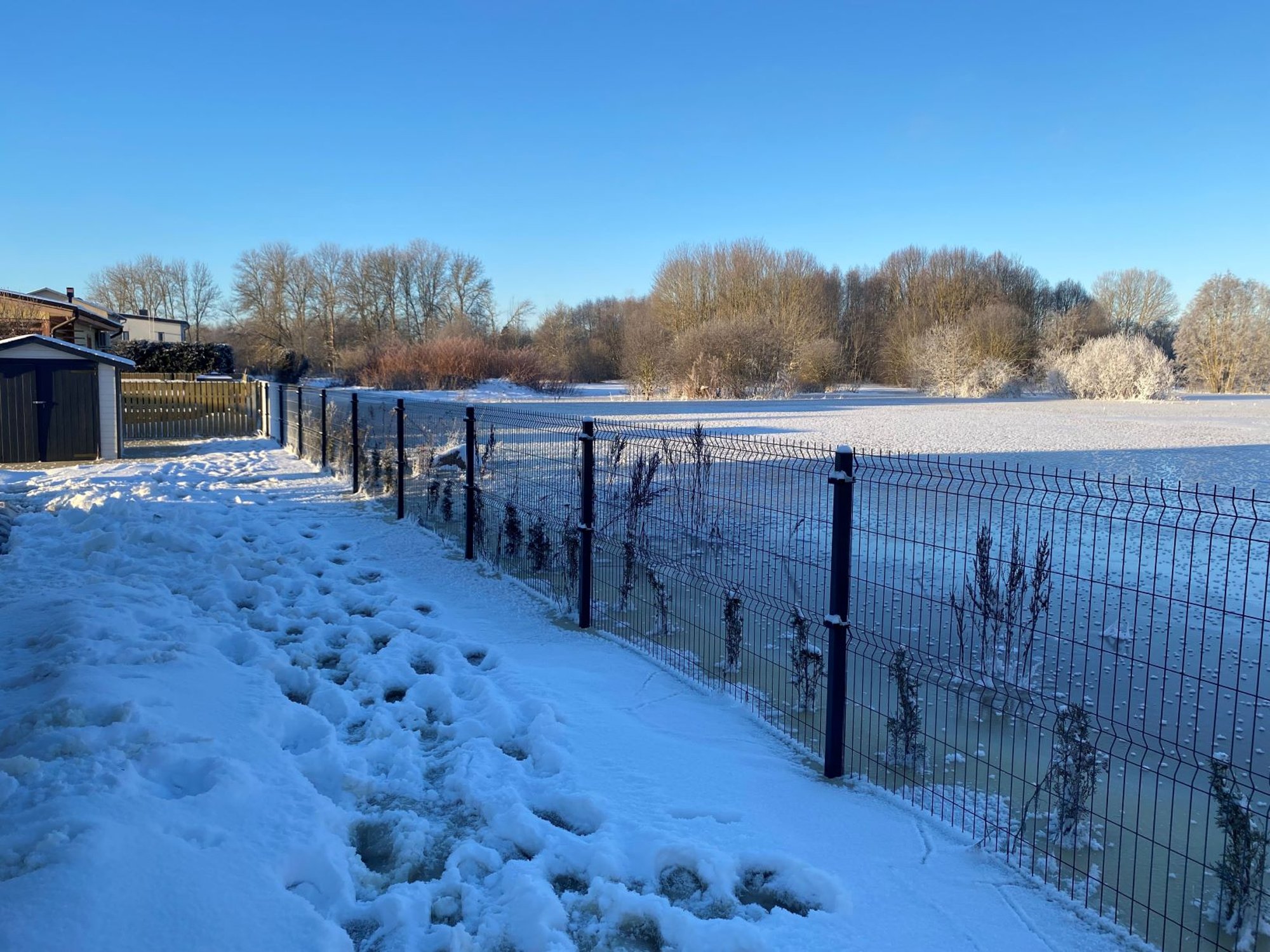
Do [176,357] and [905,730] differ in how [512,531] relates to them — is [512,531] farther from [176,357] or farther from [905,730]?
[176,357]

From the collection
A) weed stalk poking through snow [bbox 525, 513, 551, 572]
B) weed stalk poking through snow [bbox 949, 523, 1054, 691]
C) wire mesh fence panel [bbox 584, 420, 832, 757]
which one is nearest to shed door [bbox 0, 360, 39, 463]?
wire mesh fence panel [bbox 584, 420, 832, 757]

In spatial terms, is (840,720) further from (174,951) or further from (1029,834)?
(174,951)

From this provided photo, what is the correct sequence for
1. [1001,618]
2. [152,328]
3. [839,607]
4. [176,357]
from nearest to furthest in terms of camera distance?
1. [839,607]
2. [1001,618]
3. [176,357]
4. [152,328]

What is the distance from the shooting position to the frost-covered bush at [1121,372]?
42656 millimetres

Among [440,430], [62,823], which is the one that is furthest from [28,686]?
[440,430]

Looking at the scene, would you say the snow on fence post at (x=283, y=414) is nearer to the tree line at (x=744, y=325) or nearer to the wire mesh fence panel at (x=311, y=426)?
the wire mesh fence panel at (x=311, y=426)

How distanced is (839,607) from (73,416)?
1582 centimetres

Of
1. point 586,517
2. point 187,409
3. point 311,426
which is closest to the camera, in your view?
point 586,517

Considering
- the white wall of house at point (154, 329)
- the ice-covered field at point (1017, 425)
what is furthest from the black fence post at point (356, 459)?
the white wall of house at point (154, 329)

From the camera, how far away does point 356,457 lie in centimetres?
1220

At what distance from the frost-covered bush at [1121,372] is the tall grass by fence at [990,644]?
37.0 m

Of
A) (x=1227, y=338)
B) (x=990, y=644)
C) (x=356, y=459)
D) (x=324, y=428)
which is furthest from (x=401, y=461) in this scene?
(x=1227, y=338)

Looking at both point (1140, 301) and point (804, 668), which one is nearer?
point (804, 668)

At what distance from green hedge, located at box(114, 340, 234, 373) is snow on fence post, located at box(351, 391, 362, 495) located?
26220 millimetres
